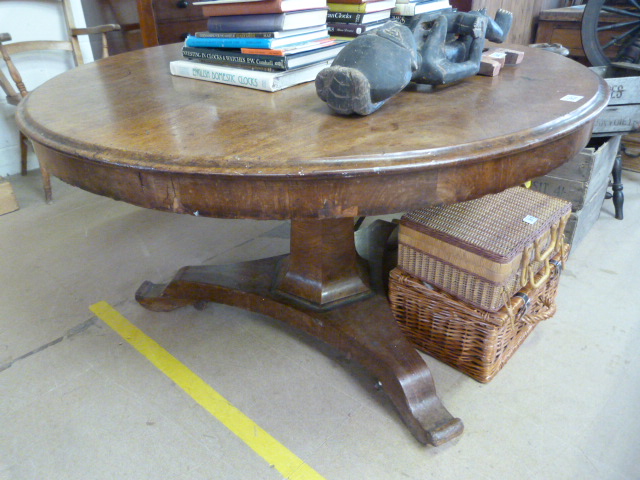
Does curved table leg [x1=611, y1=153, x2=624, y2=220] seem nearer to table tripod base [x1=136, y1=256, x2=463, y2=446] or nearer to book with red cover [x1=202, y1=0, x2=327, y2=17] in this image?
table tripod base [x1=136, y1=256, x2=463, y2=446]

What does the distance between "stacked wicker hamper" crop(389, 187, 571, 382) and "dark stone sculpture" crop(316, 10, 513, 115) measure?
36 centimetres

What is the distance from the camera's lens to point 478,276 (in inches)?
42.7

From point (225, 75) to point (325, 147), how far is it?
1.59ft

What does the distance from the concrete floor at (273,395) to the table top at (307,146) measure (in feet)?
2.04

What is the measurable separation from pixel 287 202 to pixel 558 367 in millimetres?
971

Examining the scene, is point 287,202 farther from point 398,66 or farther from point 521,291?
point 521,291

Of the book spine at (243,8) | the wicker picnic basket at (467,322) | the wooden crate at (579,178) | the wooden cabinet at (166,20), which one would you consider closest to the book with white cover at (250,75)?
the book spine at (243,8)

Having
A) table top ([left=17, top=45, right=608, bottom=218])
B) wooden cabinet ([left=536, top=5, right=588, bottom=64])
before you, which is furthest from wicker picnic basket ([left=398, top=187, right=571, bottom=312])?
wooden cabinet ([left=536, top=5, right=588, bottom=64])

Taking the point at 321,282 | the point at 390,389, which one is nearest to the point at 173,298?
the point at 321,282

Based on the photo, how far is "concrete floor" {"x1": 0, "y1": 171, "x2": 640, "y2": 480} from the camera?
3.34 ft

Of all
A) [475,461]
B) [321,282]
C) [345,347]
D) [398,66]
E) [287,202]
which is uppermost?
[398,66]

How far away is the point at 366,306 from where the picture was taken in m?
1.25

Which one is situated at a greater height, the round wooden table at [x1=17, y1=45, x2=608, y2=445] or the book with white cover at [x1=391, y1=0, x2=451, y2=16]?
the book with white cover at [x1=391, y1=0, x2=451, y2=16]

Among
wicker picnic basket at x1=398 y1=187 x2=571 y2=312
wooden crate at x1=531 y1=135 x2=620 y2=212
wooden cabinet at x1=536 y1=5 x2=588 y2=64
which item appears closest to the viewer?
wicker picnic basket at x1=398 y1=187 x2=571 y2=312
